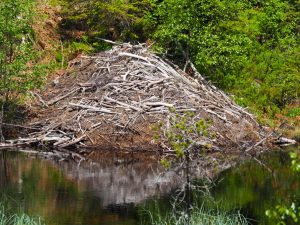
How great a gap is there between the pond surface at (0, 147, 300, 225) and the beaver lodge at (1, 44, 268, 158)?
7.58ft

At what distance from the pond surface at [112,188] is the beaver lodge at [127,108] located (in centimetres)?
231

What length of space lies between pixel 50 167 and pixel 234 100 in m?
12.3

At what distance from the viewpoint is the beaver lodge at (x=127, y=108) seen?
27.1m

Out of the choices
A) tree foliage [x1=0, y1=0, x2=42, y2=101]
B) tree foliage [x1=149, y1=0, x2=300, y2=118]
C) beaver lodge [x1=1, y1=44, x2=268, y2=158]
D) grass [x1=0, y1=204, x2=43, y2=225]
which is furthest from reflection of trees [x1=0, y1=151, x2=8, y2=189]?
tree foliage [x1=149, y1=0, x2=300, y2=118]

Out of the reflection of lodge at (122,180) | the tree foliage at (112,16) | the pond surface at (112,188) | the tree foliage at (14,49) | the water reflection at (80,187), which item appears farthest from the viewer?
the tree foliage at (112,16)

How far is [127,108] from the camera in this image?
27688 mm

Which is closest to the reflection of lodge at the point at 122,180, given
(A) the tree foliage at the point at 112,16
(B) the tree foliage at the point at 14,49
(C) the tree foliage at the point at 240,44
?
(B) the tree foliage at the point at 14,49

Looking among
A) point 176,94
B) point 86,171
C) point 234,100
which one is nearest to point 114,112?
point 176,94

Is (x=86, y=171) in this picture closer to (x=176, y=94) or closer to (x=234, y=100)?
(x=176, y=94)

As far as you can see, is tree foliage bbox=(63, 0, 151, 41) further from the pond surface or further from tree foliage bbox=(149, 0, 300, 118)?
the pond surface

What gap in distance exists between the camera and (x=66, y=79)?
3238cm

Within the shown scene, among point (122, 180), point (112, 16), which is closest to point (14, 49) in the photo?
point (112, 16)

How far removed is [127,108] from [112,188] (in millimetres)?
7792

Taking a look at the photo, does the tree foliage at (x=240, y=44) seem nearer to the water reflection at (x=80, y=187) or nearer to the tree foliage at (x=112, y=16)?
the tree foliage at (x=112, y=16)
